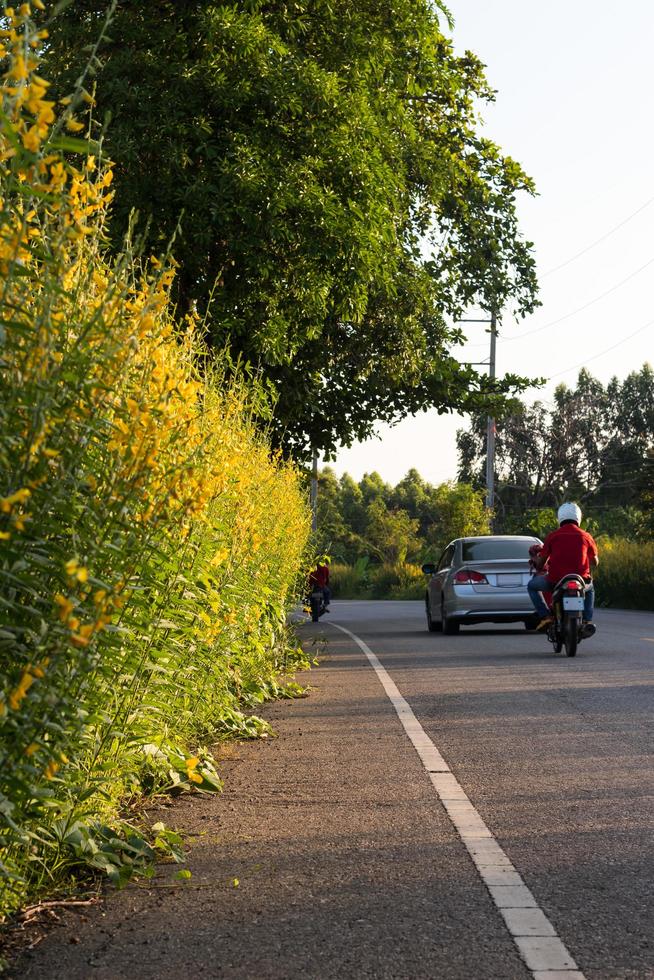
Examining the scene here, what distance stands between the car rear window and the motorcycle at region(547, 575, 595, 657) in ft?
19.4

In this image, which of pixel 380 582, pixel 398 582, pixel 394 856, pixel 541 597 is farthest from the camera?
pixel 380 582

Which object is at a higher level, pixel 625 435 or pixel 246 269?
pixel 625 435

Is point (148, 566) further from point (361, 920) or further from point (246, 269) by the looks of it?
point (246, 269)

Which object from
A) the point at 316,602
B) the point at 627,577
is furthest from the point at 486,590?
the point at 627,577

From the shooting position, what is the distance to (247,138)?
16.3 meters

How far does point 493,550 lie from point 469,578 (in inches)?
47.0

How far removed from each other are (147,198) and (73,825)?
41.5ft

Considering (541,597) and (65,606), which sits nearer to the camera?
(65,606)

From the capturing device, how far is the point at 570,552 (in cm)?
1686

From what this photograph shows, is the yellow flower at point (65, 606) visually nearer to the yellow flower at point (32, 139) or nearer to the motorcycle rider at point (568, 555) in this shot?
the yellow flower at point (32, 139)

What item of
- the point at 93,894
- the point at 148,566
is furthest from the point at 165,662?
the point at 93,894

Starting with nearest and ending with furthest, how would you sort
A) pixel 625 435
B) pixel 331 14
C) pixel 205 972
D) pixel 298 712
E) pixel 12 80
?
pixel 12 80 < pixel 205 972 < pixel 298 712 < pixel 331 14 < pixel 625 435

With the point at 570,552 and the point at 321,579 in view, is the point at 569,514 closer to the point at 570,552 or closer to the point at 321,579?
the point at 570,552

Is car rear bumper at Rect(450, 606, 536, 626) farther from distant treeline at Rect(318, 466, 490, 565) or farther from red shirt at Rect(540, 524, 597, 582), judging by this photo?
red shirt at Rect(540, 524, 597, 582)
